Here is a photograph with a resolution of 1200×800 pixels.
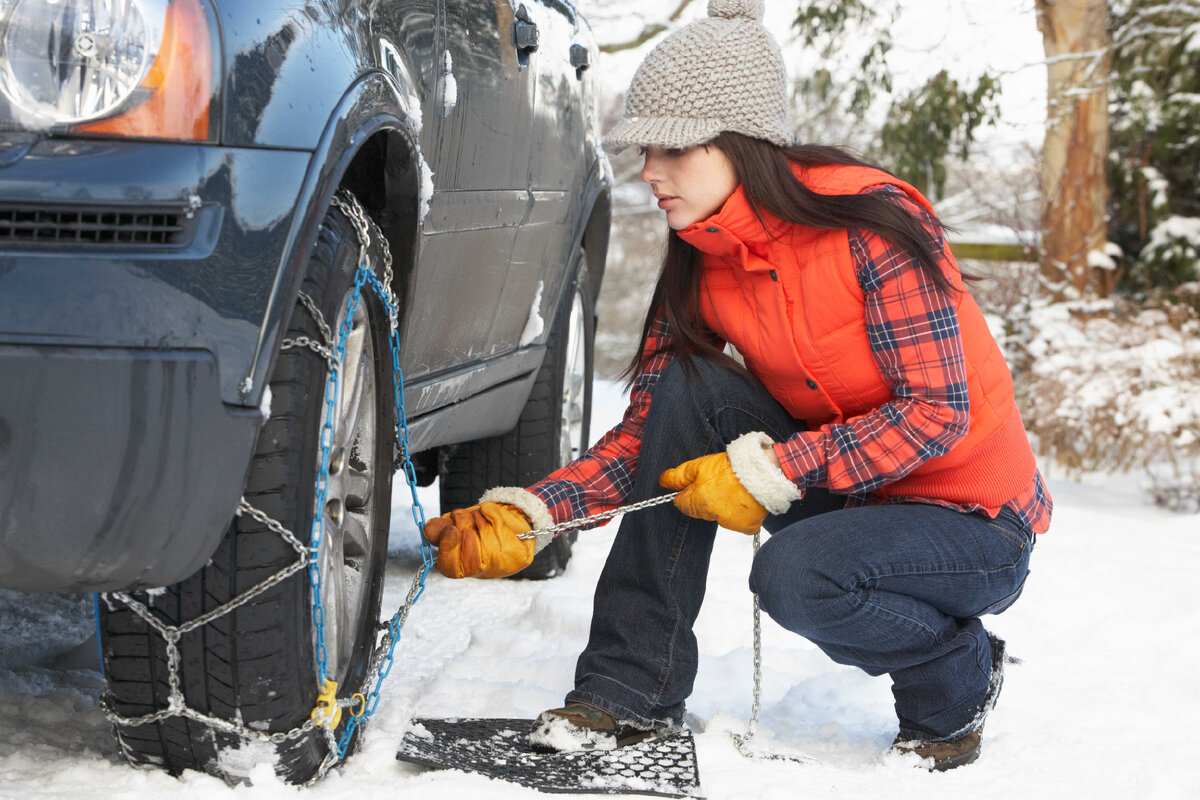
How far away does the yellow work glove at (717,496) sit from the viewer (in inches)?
83.4

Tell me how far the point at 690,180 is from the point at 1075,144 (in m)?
8.12

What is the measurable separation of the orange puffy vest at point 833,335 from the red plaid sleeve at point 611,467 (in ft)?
0.67

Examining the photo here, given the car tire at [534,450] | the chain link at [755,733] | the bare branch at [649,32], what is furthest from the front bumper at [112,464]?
the bare branch at [649,32]

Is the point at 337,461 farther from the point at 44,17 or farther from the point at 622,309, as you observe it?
the point at 622,309

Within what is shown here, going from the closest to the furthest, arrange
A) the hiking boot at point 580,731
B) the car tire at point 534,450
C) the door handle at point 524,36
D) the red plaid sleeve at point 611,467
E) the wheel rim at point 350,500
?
the wheel rim at point 350,500
the hiking boot at point 580,731
the red plaid sleeve at point 611,467
the door handle at point 524,36
the car tire at point 534,450

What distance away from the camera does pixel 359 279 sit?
1804 mm

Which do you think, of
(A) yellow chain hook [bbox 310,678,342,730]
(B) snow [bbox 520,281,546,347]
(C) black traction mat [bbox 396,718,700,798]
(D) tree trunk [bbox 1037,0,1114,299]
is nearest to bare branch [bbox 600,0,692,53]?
(D) tree trunk [bbox 1037,0,1114,299]

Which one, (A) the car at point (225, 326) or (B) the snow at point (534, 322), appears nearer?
(A) the car at point (225, 326)

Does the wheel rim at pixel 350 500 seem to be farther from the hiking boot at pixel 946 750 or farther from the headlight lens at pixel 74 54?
the hiking boot at pixel 946 750

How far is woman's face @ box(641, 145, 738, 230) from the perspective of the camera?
2115 mm

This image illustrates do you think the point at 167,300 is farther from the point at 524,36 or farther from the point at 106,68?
the point at 524,36

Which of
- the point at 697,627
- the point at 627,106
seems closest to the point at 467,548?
the point at 627,106

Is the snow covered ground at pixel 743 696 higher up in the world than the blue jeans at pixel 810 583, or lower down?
lower down

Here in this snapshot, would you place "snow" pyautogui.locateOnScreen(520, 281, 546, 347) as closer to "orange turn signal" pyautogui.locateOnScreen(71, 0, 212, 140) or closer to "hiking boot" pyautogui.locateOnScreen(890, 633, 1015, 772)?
"hiking boot" pyautogui.locateOnScreen(890, 633, 1015, 772)
